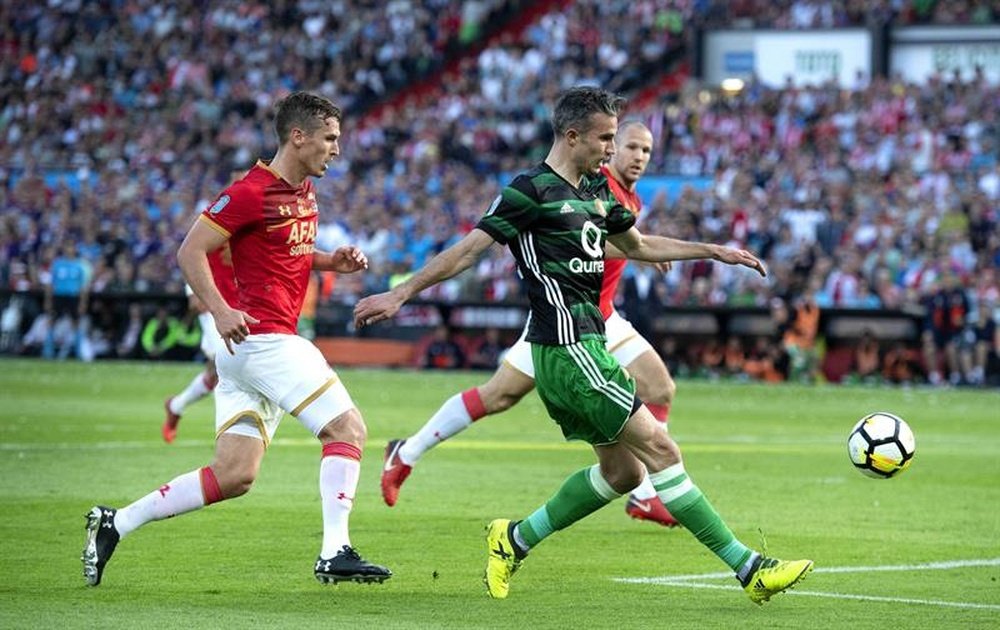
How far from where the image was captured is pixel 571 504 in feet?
30.7

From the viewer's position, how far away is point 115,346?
35.7 metres

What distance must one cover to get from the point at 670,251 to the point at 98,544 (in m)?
3.22

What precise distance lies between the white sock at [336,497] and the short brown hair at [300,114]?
164 centimetres

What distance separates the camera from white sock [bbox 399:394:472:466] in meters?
12.4

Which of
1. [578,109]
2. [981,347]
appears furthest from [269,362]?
[981,347]

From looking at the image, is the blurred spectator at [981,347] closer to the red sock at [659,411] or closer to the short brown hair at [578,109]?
the red sock at [659,411]

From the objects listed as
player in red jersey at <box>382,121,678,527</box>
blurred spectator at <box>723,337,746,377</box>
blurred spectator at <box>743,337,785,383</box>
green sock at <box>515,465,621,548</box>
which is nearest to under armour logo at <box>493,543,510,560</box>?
green sock at <box>515,465,621,548</box>

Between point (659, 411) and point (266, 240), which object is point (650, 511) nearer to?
point (659, 411)

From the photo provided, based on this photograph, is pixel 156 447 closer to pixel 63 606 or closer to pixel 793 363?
pixel 63 606

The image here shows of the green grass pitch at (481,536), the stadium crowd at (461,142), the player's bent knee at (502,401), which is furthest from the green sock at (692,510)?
the stadium crowd at (461,142)

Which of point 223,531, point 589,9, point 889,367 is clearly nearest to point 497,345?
point 889,367

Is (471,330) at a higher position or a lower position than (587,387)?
lower

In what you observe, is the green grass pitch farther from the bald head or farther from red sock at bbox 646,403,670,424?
the bald head

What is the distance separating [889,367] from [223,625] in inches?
932
